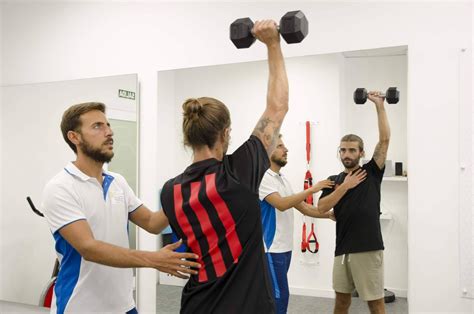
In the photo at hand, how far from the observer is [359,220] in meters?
2.36

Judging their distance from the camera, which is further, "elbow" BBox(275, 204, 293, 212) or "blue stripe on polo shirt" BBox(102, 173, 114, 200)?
"elbow" BBox(275, 204, 293, 212)

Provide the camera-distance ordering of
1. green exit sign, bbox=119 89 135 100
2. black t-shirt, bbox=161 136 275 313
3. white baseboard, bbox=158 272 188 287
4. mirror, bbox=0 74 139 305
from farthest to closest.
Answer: mirror, bbox=0 74 139 305 → green exit sign, bbox=119 89 135 100 → white baseboard, bbox=158 272 188 287 → black t-shirt, bbox=161 136 275 313

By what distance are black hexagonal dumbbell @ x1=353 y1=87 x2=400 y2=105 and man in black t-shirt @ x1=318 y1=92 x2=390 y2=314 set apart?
0.04m

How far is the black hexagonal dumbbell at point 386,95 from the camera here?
90.0 inches

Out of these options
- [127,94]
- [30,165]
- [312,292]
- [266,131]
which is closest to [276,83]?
[266,131]

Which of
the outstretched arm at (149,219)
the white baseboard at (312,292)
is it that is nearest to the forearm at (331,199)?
the white baseboard at (312,292)

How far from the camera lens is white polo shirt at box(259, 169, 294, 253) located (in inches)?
101

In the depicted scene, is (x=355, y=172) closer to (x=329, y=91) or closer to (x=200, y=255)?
(x=329, y=91)

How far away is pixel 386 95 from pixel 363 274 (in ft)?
3.10

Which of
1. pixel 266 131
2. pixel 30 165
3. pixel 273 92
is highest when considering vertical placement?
pixel 273 92

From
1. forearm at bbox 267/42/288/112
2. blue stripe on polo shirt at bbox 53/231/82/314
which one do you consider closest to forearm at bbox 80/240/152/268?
blue stripe on polo shirt at bbox 53/231/82/314

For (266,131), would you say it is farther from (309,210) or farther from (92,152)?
(309,210)

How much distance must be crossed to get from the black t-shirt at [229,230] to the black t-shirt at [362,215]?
1.03 m

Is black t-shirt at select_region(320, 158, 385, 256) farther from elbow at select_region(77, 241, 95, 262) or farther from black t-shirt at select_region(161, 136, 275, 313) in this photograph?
elbow at select_region(77, 241, 95, 262)
